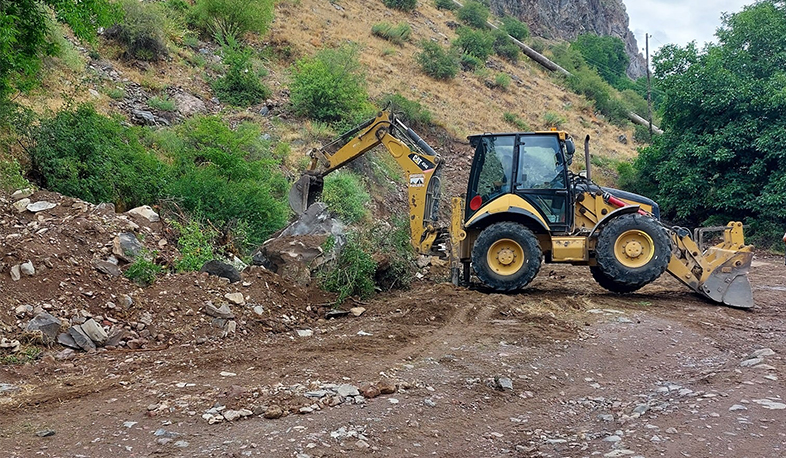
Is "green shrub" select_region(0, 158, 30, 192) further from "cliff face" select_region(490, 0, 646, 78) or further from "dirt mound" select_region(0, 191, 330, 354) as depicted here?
"cliff face" select_region(490, 0, 646, 78)

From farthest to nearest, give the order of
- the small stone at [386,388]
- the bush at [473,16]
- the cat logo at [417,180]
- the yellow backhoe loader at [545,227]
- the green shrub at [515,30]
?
the green shrub at [515,30] → the bush at [473,16] → the cat logo at [417,180] → the yellow backhoe loader at [545,227] → the small stone at [386,388]

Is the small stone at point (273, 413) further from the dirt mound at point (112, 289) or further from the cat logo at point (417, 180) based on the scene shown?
the cat logo at point (417, 180)

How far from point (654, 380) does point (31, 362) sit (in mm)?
5124

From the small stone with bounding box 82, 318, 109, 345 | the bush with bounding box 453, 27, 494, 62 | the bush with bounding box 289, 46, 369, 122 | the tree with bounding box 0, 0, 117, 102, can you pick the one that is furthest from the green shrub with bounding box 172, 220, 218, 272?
the bush with bounding box 453, 27, 494, 62

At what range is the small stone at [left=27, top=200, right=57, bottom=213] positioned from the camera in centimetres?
705

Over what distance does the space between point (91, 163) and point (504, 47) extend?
30.6 meters

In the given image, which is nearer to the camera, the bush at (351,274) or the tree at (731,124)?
the bush at (351,274)

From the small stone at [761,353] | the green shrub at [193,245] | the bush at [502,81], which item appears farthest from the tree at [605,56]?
the small stone at [761,353]

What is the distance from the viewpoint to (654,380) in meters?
4.80

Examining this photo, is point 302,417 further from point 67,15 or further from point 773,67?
point 773,67

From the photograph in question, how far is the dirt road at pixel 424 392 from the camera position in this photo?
3.48m

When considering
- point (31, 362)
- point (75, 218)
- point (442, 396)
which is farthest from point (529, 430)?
point (75, 218)

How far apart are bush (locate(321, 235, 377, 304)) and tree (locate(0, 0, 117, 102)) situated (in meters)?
4.77

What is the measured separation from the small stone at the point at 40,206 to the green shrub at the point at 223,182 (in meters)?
1.85
